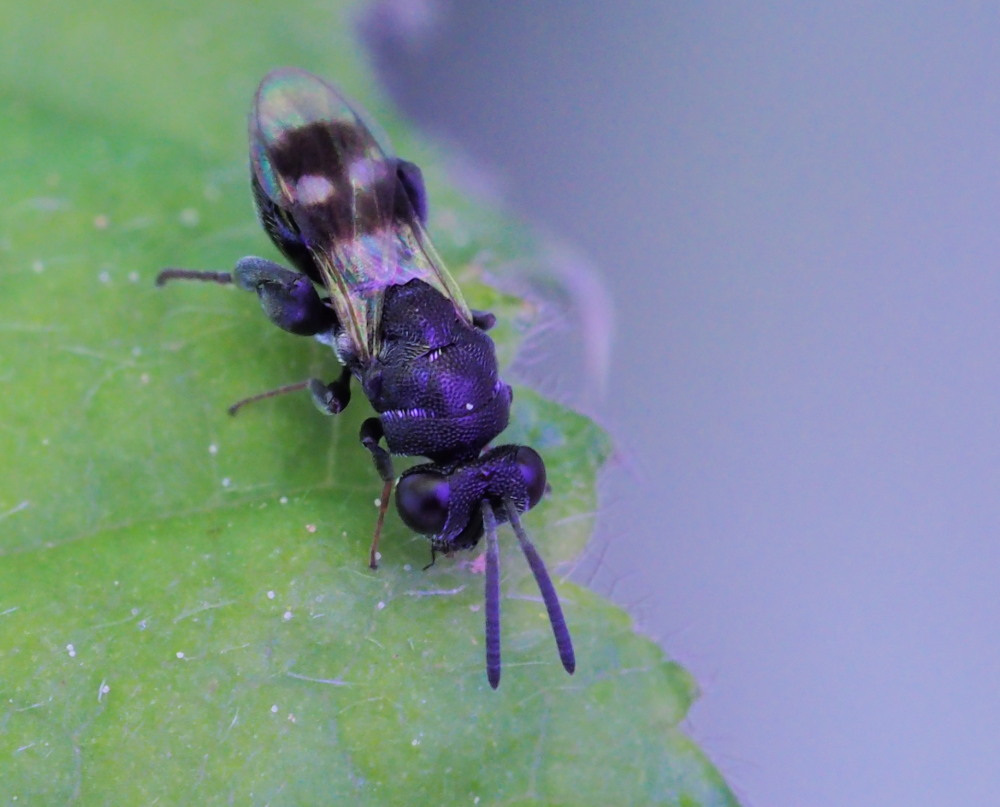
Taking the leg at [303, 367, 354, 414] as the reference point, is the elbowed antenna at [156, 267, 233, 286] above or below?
below

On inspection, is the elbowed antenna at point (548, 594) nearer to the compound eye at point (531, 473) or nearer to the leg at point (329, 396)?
the compound eye at point (531, 473)

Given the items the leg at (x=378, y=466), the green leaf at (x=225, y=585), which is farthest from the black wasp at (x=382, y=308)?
the green leaf at (x=225, y=585)

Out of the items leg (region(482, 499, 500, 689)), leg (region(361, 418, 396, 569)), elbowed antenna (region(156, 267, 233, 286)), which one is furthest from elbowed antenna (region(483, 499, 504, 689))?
elbowed antenna (region(156, 267, 233, 286))

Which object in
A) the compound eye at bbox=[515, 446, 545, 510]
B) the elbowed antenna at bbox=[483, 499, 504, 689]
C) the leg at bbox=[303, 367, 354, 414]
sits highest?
the compound eye at bbox=[515, 446, 545, 510]

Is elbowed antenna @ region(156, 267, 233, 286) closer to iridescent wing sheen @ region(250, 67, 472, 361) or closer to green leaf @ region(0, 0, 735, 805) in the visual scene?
green leaf @ region(0, 0, 735, 805)

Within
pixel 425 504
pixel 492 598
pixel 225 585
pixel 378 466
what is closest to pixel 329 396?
pixel 378 466

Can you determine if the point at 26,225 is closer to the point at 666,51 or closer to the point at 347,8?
the point at 347,8

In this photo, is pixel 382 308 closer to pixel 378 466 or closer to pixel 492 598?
pixel 378 466
